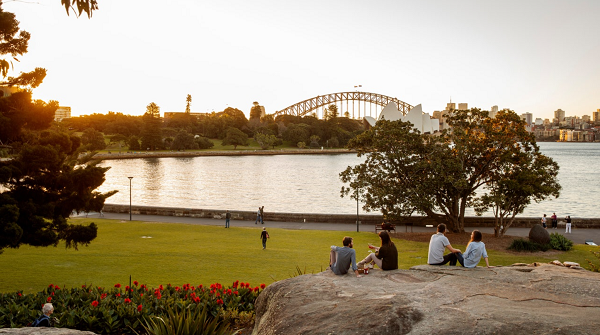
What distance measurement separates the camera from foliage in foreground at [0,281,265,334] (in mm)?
7082

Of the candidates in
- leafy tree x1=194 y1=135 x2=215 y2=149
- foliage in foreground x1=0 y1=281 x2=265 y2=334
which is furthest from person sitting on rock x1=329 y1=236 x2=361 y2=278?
leafy tree x1=194 y1=135 x2=215 y2=149

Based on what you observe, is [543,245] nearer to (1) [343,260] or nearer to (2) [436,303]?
(1) [343,260]

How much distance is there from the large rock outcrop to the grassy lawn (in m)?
5.68

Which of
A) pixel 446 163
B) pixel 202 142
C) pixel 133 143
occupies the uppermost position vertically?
pixel 202 142

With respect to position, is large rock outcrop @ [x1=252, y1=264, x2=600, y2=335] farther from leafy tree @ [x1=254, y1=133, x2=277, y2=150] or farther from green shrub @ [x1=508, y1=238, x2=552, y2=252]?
leafy tree @ [x1=254, y1=133, x2=277, y2=150]

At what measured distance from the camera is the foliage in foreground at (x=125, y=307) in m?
7.08

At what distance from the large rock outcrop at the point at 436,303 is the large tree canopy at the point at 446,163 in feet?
48.3

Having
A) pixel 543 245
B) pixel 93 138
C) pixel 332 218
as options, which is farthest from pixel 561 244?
pixel 93 138

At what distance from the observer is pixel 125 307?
7.42 metres

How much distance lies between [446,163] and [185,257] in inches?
523

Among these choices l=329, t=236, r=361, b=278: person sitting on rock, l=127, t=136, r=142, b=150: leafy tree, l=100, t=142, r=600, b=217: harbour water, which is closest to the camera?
l=329, t=236, r=361, b=278: person sitting on rock

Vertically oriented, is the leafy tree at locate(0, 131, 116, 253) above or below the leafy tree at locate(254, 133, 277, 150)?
below

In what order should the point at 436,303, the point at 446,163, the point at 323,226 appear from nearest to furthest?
the point at 436,303, the point at 446,163, the point at 323,226

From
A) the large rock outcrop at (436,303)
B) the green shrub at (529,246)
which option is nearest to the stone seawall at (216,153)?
the green shrub at (529,246)
